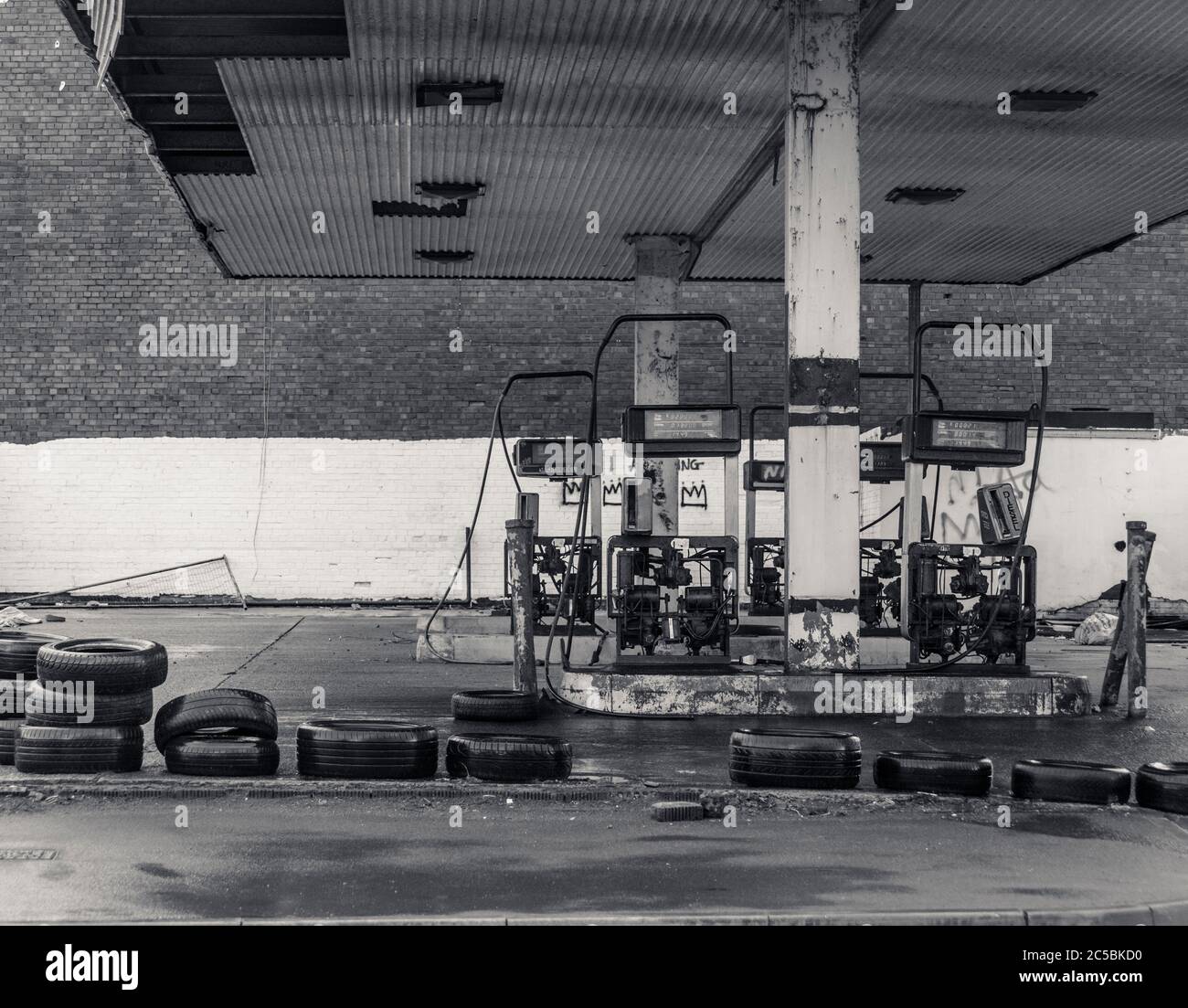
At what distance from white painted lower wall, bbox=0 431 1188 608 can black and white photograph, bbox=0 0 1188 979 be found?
0.26ft

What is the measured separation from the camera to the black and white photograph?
476cm

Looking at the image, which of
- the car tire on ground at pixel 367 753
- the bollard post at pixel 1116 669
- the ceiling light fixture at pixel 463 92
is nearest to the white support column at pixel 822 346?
the bollard post at pixel 1116 669

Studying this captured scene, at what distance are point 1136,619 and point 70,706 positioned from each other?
22.0 ft

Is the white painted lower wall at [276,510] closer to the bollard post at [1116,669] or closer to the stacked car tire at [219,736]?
the bollard post at [1116,669]

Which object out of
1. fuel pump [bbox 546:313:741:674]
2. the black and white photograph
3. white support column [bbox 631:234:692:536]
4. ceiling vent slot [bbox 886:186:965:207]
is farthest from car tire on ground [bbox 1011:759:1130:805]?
ceiling vent slot [bbox 886:186:965:207]

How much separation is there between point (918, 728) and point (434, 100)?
612cm

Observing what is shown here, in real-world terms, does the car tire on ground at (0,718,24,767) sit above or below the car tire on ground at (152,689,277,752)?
below

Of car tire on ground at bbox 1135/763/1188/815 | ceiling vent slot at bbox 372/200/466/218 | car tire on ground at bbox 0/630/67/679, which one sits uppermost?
ceiling vent slot at bbox 372/200/466/218

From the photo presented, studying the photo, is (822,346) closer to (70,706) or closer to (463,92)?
(463,92)

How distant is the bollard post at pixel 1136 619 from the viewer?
891cm

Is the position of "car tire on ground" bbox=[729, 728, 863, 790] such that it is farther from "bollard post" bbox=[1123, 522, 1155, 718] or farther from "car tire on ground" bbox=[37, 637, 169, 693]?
"bollard post" bbox=[1123, 522, 1155, 718]

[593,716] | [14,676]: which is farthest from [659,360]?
[14,676]

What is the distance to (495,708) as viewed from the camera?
27.9 ft

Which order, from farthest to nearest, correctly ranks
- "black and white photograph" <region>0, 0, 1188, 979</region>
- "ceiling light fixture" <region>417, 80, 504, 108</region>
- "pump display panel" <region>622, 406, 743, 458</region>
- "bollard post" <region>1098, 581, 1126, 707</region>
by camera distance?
"ceiling light fixture" <region>417, 80, 504, 108</region> → "pump display panel" <region>622, 406, 743, 458</region> → "bollard post" <region>1098, 581, 1126, 707</region> → "black and white photograph" <region>0, 0, 1188, 979</region>
